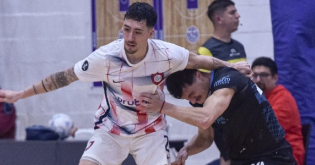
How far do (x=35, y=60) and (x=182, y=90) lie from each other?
112 inches

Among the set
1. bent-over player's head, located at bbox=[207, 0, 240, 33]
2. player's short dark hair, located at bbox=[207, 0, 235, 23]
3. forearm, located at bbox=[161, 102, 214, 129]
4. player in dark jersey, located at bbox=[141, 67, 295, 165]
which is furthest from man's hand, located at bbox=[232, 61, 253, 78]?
player's short dark hair, located at bbox=[207, 0, 235, 23]

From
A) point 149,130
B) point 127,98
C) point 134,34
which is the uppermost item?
point 134,34

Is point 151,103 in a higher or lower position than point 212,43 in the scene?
lower

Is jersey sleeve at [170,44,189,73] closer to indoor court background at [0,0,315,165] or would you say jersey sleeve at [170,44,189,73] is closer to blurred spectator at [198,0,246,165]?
blurred spectator at [198,0,246,165]

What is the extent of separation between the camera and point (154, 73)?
13.1ft

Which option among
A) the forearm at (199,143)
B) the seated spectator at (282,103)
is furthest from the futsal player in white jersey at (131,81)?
the seated spectator at (282,103)

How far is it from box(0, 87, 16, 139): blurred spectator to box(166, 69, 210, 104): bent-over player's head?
2.44 meters

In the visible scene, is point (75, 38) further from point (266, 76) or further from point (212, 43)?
point (266, 76)

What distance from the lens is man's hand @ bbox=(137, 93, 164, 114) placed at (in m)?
3.84

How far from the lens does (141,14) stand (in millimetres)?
3863

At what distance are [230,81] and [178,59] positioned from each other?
0.37m

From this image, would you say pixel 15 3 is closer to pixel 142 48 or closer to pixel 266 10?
pixel 266 10

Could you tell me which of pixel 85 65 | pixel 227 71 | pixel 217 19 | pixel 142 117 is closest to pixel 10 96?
pixel 85 65

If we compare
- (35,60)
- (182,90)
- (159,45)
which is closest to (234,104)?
(182,90)
